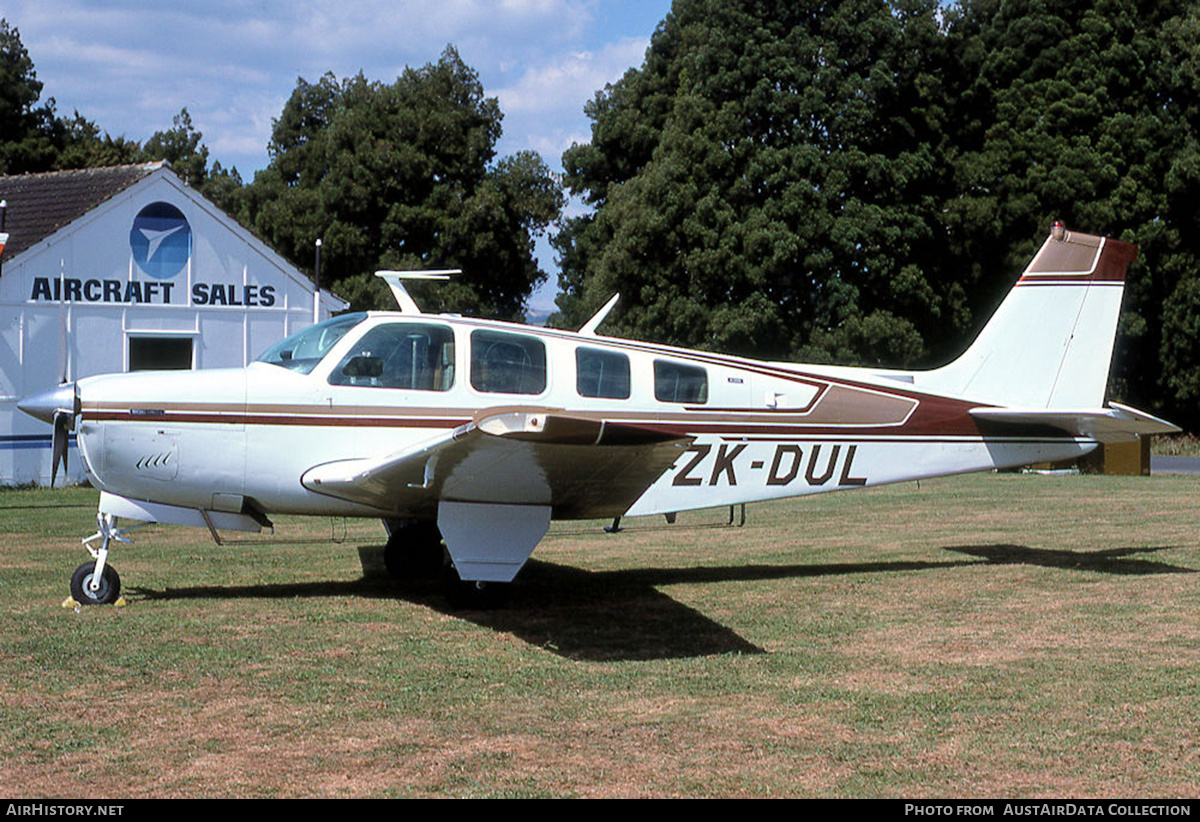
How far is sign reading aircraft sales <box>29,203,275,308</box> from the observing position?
2042 cm

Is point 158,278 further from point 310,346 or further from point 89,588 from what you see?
point 89,588

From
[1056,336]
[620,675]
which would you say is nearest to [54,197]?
[1056,336]

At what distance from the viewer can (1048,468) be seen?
25703mm

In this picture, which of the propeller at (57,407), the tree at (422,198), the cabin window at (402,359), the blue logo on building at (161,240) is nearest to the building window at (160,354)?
the blue logo on building at (161,240)

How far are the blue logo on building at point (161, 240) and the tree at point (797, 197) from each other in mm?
13534

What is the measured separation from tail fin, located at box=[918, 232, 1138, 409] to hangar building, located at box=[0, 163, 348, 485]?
46.8ft

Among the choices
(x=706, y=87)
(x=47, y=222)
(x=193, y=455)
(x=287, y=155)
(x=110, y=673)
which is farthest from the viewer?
(x=287, y=155)

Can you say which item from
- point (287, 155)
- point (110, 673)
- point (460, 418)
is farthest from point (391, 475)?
point (287, 155)

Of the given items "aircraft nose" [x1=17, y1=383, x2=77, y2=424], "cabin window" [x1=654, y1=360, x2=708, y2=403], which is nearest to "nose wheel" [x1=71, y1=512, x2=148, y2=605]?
"aircraft nose" [x1=17, y1=383, x2=77, y2=424]

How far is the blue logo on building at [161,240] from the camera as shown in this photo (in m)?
21.0

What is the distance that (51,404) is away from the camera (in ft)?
27.1

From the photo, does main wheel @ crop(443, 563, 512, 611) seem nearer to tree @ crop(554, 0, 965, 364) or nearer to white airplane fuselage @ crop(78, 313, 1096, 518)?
white airplane fuselage @ crop(78, 313, 1096, 518)
